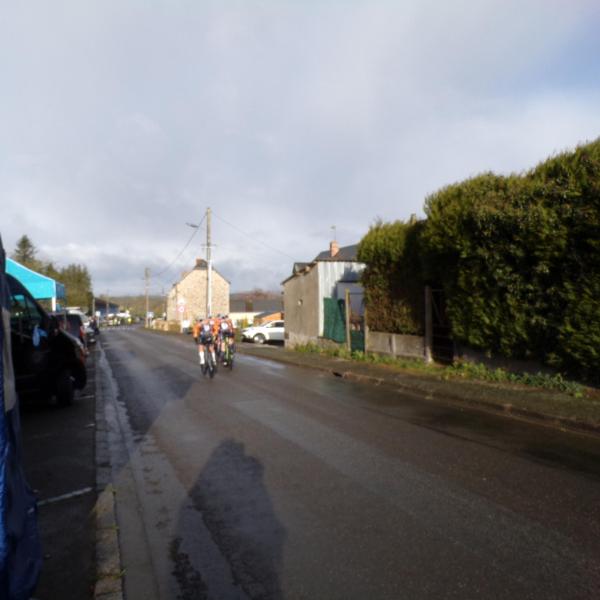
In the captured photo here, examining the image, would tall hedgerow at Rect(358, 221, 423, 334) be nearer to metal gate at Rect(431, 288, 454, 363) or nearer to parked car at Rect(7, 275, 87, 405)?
metal gate at Rect(431, 288, 454, 363)

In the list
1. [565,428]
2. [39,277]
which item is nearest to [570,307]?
[565,428]

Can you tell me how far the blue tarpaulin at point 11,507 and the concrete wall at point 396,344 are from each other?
1246 cm

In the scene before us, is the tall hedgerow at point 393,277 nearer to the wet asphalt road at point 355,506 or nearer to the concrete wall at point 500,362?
the concrete wall at point 500,362

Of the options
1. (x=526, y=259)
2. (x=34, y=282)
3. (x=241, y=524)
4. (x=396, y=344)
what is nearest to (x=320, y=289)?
(x=396, y=344)

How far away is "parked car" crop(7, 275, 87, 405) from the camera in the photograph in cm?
888

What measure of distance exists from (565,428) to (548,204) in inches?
155

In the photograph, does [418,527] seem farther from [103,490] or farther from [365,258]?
[365,258]

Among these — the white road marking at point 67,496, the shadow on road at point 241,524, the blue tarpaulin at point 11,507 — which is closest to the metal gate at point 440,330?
the shadow on road at point 241,524

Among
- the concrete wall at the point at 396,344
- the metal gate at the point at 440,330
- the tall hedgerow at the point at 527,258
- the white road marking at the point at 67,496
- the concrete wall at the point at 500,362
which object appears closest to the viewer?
the white road marking at the point at 67,496

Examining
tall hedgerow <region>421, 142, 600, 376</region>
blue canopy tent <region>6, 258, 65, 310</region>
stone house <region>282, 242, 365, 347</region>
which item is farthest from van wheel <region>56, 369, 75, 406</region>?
stone house <region>282, 242, 365, 347</region>

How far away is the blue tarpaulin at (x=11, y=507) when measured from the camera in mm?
2152

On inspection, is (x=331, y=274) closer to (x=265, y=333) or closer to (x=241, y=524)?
(x=265, y=333)

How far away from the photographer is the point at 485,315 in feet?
35.5

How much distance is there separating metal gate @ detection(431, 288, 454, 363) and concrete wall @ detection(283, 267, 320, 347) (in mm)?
8244
